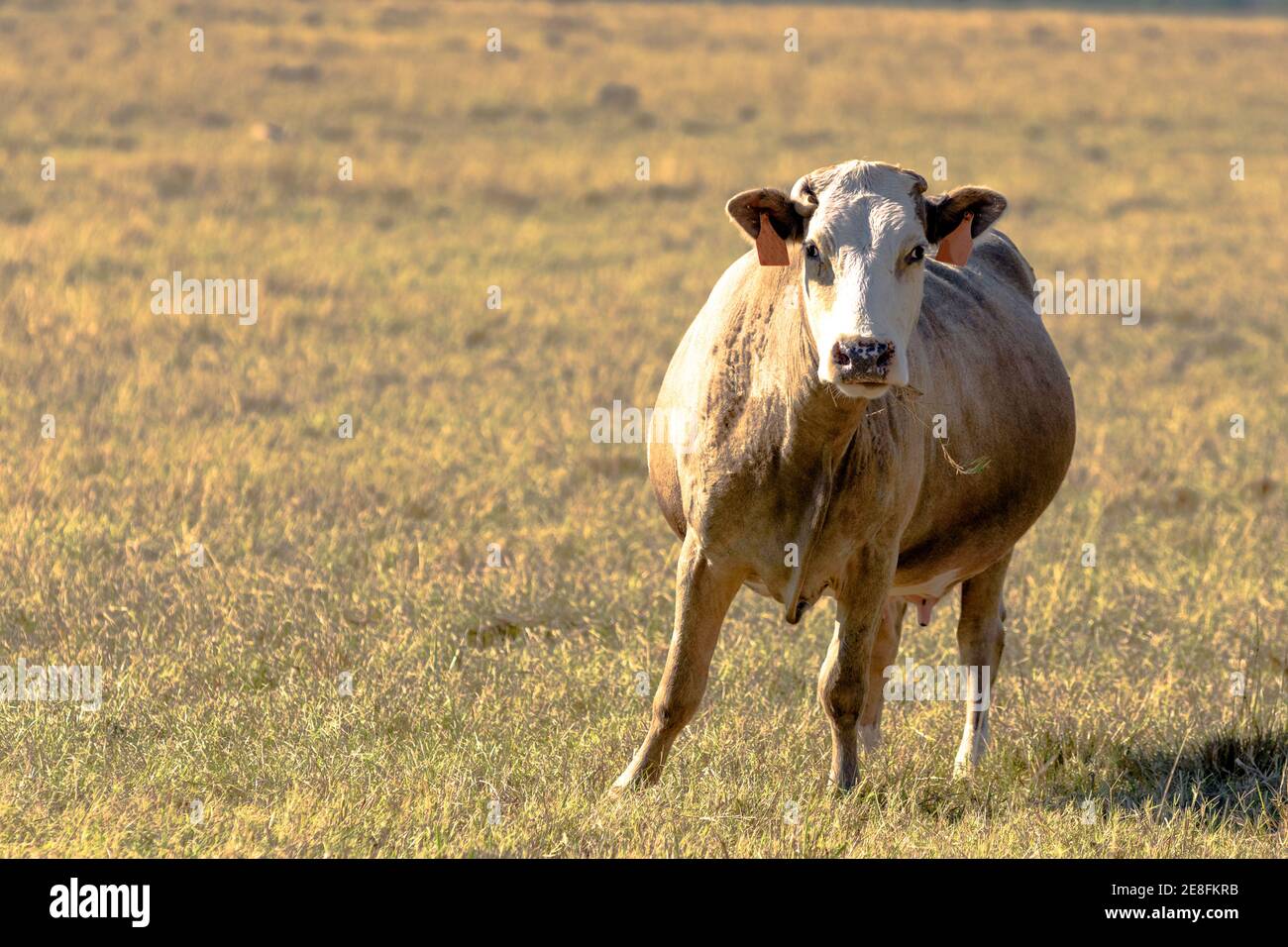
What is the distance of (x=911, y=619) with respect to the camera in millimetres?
8188

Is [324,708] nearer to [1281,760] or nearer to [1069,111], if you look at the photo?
[1281,760]

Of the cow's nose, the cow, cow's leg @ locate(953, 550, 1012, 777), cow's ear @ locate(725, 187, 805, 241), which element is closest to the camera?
the cow's nose

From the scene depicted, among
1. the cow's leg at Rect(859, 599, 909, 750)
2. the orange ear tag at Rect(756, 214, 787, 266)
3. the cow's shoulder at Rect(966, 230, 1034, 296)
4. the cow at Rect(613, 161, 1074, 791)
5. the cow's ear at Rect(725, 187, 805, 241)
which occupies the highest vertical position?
the cow's shoulder at Rect(966, 230, 1034, 296)

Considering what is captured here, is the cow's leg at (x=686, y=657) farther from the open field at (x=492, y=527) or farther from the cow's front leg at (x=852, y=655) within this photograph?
the cow's front leg at (x=852, y=655)

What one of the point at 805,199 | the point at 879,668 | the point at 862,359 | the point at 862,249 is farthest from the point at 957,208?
the point at 879,668

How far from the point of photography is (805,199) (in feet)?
17.3

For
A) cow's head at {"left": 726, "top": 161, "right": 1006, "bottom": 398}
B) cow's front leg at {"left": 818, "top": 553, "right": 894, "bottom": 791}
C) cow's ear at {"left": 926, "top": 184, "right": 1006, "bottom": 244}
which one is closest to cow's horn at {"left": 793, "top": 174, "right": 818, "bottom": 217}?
cow's head at {"left": 726, "top": 161, "right": 1006, "bottom": 398}

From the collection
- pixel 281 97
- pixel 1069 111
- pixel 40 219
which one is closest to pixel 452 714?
pixel 40 219

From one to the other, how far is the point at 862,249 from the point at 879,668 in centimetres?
217

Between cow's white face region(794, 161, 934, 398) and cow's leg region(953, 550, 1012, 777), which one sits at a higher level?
cow's white face region(794, 161, 934, 398)

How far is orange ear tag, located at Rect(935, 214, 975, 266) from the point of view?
5.54 metres

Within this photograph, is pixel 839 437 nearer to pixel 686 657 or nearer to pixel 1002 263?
pixel 686 657

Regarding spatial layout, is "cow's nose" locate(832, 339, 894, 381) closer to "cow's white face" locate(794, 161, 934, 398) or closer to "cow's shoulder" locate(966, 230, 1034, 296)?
"cow's white face" locate(794, 161, 934, 398)

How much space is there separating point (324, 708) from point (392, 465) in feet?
12.8
